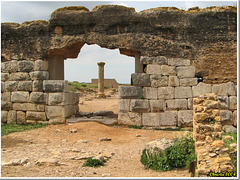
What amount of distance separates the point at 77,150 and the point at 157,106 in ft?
13.4

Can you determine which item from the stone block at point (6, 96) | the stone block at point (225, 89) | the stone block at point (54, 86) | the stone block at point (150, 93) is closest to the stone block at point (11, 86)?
the stone block at point (6, 96)

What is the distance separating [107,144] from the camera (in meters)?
7.16

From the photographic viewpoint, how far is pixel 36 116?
10008 mm

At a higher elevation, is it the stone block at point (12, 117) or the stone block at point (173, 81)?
the stone block at point (173, 81)

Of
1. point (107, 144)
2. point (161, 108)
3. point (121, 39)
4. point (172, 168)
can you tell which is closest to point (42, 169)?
point (172, 168)

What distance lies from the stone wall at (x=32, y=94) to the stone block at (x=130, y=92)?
2.33 m

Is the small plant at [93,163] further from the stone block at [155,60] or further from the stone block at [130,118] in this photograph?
the stone block at [155,60]

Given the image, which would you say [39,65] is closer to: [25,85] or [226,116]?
[25,85]

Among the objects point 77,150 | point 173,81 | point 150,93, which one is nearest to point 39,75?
point 150,93

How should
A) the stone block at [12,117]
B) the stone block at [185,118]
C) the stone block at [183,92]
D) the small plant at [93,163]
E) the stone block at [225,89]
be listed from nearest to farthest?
1. the small plant at [93,163]
2. the stone block at [225,89]
3. the stone block at [185,118]
4. the stone block at [183,92]
5. the stone block at [12,117]

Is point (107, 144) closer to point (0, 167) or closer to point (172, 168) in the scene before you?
point (172, 168)

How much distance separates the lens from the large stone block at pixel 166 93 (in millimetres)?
9336

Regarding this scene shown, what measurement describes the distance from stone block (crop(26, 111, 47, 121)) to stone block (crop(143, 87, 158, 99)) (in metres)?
4.07

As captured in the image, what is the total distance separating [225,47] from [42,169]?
7.86m
